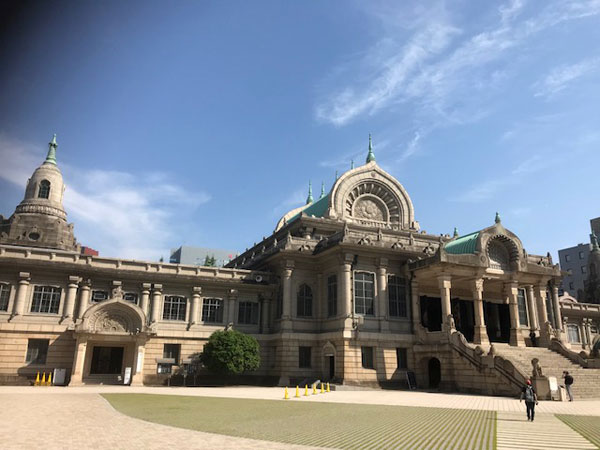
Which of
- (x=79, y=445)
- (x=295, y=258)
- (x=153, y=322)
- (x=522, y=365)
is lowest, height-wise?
(x=79, y=445)

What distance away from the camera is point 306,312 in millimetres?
47438

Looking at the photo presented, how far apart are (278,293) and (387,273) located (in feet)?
36.8

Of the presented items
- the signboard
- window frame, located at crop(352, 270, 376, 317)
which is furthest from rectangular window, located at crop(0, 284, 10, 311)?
the signboard

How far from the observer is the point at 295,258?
157 ft

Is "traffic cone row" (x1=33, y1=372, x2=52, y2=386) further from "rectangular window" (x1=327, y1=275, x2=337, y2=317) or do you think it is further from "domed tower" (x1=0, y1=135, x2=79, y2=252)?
"domed tower" (x1=0, y1=135, x2=79, y2=252)

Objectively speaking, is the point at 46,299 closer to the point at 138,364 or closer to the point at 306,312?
the point at 138,364

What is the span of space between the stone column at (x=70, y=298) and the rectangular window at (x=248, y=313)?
1513 cm

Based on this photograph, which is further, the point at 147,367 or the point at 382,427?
the point at 147,367

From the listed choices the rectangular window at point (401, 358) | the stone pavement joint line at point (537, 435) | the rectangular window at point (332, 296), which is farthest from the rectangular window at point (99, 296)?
the stone pavement joint line at point (537, 435)

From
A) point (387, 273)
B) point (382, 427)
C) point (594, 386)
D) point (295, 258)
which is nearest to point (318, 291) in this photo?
point (295, 258)

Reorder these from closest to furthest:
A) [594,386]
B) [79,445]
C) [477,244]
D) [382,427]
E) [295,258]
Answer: [79,445] → [382,427] → [594,386] → [477,244] → [295,258]

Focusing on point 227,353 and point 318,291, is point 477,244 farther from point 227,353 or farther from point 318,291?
point 227,353

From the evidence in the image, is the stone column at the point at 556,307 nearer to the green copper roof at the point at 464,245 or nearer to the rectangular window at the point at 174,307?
the green copper roof at the point at 464,245

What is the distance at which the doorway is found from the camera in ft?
146
